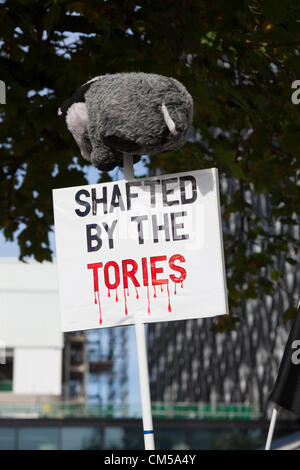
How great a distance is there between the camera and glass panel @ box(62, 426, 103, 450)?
2248cm

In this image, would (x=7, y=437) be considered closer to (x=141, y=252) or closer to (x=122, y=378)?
(x=141, y=252)

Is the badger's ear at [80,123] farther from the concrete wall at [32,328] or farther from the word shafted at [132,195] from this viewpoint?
the concrete wall at [32,328]

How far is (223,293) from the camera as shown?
9.52 feet

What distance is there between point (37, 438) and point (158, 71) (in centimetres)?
1946

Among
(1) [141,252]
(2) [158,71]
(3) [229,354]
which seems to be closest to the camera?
(1) [141,252]

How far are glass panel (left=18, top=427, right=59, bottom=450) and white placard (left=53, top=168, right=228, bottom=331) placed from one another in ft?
65.9

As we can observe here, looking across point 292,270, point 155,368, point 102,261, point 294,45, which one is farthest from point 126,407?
point 155,368

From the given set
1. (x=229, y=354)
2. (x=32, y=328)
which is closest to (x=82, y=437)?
(x=32, y=328)

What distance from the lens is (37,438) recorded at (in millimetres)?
22344

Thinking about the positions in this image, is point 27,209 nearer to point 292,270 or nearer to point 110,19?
point 110,19

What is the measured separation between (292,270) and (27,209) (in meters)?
38.8

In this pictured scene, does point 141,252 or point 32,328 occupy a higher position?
point 32,328

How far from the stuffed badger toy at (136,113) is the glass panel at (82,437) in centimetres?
2028

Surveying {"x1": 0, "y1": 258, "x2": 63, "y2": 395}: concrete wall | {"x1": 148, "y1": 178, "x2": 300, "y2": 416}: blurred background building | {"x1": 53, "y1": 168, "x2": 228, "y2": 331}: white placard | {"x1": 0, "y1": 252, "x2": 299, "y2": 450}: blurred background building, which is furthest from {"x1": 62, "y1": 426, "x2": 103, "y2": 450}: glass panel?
{"x1": 0, "y1": 258, "x2": 63, "y2": 395}: concrete wall
